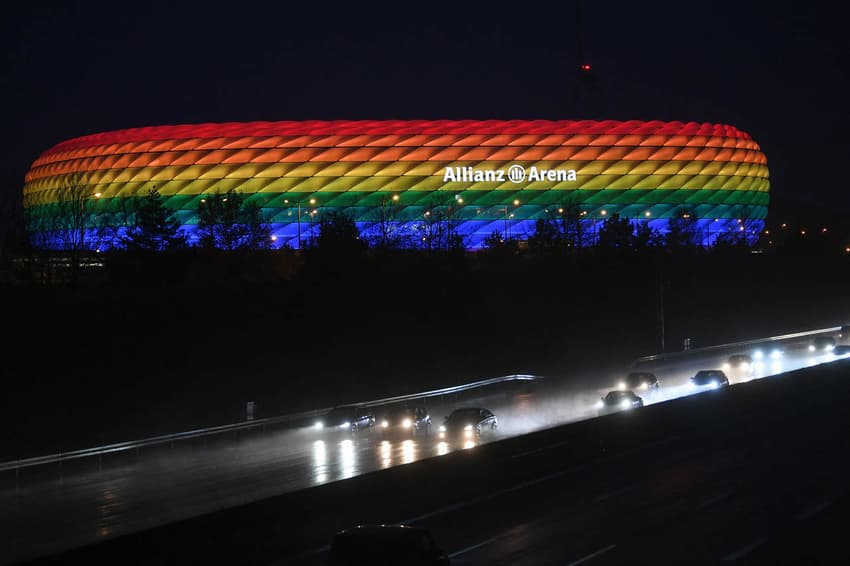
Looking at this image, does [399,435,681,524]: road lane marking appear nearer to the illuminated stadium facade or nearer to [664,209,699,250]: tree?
[664,209,699,250]: tree

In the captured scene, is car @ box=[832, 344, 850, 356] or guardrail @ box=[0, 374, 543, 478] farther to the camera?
car @ box=[832, 344, 850, 356]

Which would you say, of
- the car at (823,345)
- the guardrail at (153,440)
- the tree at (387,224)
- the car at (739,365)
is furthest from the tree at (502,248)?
the guardrail at (153,440)

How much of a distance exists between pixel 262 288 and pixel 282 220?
158 feet

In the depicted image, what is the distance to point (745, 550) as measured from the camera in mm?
14578

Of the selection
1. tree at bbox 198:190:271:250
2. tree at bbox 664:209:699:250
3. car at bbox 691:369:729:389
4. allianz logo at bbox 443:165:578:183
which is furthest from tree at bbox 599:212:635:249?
car at bbox 691:369:729:389

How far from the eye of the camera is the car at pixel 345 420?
34.9 meters

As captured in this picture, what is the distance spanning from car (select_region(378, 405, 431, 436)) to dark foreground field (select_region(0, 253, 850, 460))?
7.54 m

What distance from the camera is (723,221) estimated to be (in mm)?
121062

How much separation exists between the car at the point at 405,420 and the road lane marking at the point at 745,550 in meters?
19.9

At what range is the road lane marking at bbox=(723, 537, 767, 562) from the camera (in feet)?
46.5

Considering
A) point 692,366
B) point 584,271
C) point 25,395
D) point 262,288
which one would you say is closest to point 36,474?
point 25,395

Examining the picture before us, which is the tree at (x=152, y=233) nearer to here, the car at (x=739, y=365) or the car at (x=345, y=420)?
the car at (x=345, y=420)

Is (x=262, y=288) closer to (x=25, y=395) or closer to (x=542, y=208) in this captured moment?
(x=25, y=395)

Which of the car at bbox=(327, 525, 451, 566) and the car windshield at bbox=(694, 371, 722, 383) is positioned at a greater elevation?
the car at bbox=(327, 525, 451, 566)
